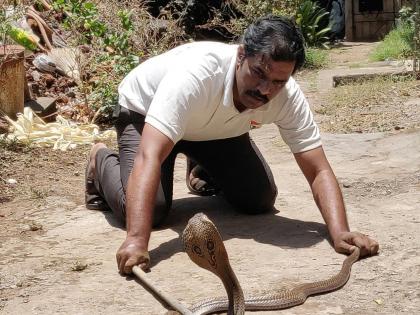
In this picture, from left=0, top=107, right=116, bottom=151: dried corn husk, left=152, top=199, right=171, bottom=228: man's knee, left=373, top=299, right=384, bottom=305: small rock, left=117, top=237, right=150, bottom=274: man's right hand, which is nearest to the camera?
left=373, top=299, right=384, bottom=305: small rock

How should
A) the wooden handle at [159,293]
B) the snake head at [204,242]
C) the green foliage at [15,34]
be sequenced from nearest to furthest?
the snake head at [204,242], the wooden handle at [159,293], the green foliage at [15,34]

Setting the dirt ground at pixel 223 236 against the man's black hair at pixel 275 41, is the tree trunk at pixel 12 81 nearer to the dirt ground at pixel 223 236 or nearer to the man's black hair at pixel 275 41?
the dirt ground at pixel 223 236

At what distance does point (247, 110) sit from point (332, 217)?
2.32 feet

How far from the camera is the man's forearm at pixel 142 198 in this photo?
396 cm

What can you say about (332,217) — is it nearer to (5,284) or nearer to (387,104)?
(5,284)

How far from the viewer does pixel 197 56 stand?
4406 mm

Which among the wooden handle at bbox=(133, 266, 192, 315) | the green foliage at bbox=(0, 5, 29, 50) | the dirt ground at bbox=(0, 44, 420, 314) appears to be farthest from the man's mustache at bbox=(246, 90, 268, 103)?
the green foliage at bbox=(0, 5, 29, 50)

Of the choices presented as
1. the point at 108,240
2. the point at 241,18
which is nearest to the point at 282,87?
the point at 108,240

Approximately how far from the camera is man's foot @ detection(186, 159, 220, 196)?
18.6ft

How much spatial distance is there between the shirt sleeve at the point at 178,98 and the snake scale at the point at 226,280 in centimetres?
94

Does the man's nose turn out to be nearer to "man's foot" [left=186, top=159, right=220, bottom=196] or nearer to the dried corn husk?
"man's foot" [left=186, top=159, right=220, bottom=196]

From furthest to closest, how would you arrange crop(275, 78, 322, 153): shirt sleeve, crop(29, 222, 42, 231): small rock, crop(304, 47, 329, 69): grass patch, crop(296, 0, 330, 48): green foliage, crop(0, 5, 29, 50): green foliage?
1. crop(296, 0, 330, 48): green foliage
2. crop(304, 47, 329, 69): grass patch
3. crop(0, 5, 29, 50): green foliage
4. crop(29, 222, 42, 231): small rock
5. crop(275, 78, 322, 153): shirt sleeve

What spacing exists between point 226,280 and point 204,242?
25 cm

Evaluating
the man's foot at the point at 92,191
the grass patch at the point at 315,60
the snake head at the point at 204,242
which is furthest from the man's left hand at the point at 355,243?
the grass patch at the point at 315,60
